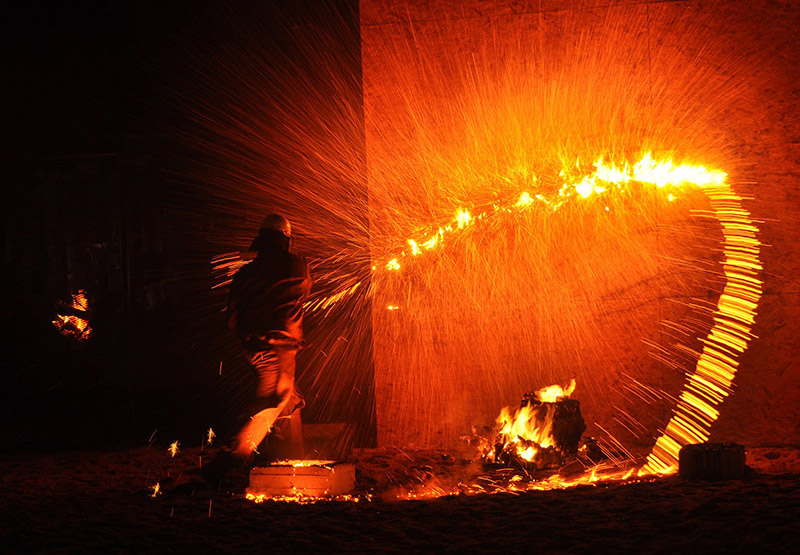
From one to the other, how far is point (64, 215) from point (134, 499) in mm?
4185

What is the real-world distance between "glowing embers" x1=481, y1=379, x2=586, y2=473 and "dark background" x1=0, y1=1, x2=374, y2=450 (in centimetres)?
312

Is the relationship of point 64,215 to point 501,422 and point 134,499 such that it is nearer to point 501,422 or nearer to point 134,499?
point 134,499

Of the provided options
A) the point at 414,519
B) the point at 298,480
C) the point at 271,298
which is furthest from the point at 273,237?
the point at 414,519

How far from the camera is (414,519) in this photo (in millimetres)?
4535

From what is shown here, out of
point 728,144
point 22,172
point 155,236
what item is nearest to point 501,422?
point 728,144

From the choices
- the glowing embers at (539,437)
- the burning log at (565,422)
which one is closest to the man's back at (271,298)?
the glowing embers at (539,437)

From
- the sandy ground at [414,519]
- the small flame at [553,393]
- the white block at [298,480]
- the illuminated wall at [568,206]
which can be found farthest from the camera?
the illuminated wall at [568,206]

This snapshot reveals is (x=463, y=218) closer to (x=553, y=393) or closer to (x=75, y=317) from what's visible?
(x=553, y=393)

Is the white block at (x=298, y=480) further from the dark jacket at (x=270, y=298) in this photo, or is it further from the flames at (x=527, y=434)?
the flames at (x=527, y=434)

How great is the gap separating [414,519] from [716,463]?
225 cm

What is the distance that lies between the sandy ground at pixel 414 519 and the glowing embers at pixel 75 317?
8.35ft

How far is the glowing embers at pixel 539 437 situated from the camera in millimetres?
5887

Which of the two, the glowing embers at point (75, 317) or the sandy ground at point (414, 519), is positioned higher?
the glowing embers at point (75, 317)

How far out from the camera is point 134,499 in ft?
17.3
